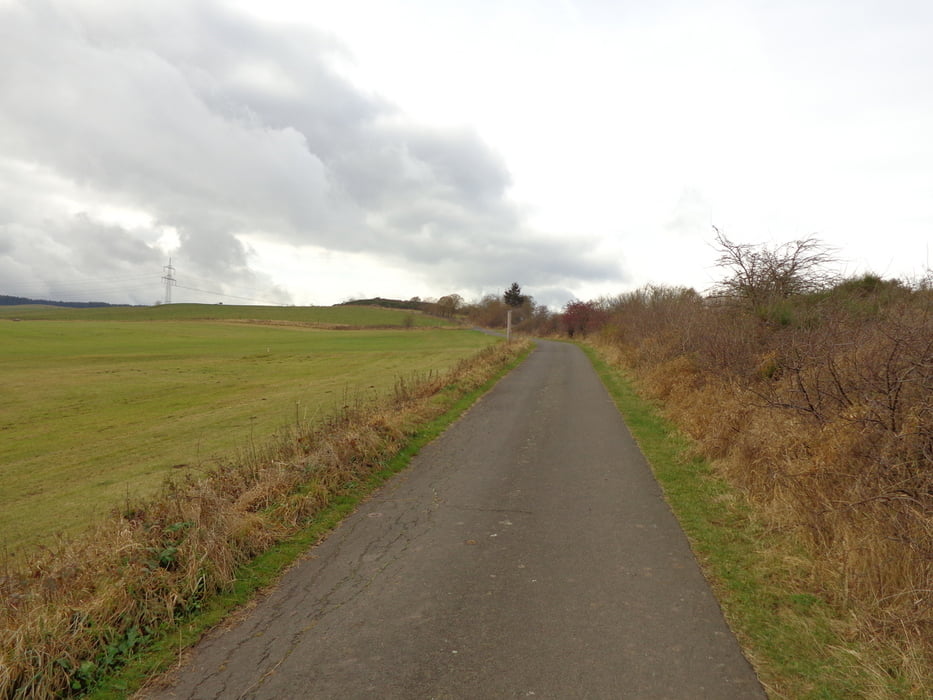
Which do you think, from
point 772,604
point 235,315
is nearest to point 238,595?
point 772,604

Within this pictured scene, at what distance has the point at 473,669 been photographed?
11.8ft

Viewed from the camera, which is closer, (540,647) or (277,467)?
(540,647)

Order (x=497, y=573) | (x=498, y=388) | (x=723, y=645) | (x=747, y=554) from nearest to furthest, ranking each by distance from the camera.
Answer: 1. (x=723, y=645)
2. (x=497, y=573)
3. (x=747, y=554)
4. (x=498, y=388)

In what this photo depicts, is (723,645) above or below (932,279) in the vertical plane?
below

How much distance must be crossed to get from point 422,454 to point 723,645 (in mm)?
6776

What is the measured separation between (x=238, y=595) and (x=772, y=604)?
4817mm

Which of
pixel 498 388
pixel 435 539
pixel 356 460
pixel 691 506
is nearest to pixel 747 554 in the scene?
pixel 691 506

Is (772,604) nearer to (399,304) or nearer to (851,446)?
(851,446)

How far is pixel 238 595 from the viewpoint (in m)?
4.77

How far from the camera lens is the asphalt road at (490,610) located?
3484 millimetres

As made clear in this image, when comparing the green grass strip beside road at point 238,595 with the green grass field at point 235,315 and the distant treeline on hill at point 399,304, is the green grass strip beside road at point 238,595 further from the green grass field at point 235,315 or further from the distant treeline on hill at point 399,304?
the distant treeline on hill at point 399,304

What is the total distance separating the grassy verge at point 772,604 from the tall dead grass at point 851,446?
0.17 meters

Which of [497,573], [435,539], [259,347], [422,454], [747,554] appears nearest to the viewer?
[497,573]

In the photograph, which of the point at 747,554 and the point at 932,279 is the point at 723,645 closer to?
the point at 747,554
